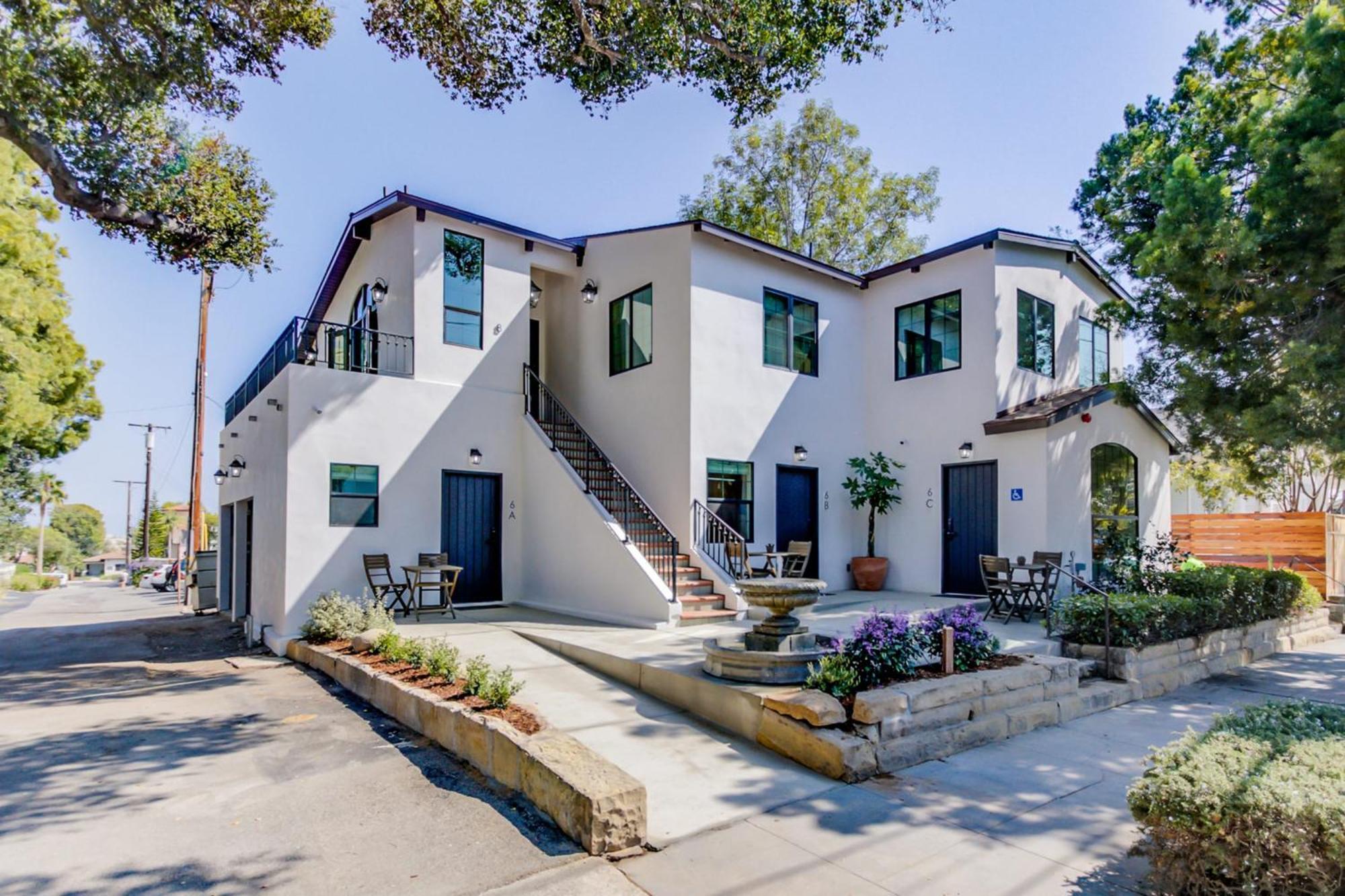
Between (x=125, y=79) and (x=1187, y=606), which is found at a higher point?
(x=125, y=79)

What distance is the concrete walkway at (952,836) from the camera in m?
3.37

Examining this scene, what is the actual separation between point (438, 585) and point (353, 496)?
172 centimetres

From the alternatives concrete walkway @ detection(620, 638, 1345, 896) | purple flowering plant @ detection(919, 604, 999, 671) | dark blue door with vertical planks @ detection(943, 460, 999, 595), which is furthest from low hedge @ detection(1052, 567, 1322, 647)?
dark blue door with vertical planks @ detection(943, 460, 999, 595)

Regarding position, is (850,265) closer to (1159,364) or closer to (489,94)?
(1159,364)

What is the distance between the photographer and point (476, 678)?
5492 mm

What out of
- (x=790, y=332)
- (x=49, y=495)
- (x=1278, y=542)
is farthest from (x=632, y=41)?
(x=49, y=495)

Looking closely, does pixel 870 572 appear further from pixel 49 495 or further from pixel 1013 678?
pixel 49 495

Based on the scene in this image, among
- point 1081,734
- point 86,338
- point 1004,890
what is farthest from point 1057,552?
point 86,338

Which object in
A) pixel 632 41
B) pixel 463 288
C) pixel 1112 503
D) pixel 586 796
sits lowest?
pixel 586 796

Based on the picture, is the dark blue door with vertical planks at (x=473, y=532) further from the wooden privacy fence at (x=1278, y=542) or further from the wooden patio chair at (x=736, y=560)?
the wooden privacy fence at (x=1278, y=542)

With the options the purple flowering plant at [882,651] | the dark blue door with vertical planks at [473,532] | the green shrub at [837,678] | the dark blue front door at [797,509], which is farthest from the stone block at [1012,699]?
the dark blue door with vertical planks at [473,532]

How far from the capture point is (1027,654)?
669 centimetres

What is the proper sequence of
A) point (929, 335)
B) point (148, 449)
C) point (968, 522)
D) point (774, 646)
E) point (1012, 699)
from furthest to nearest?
1. point (148, 449)
2. point (929, 335)
3. point (968, 522)
4. point (774, 646)
5. point (1012, 699)

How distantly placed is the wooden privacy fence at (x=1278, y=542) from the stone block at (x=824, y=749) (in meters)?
11.5
